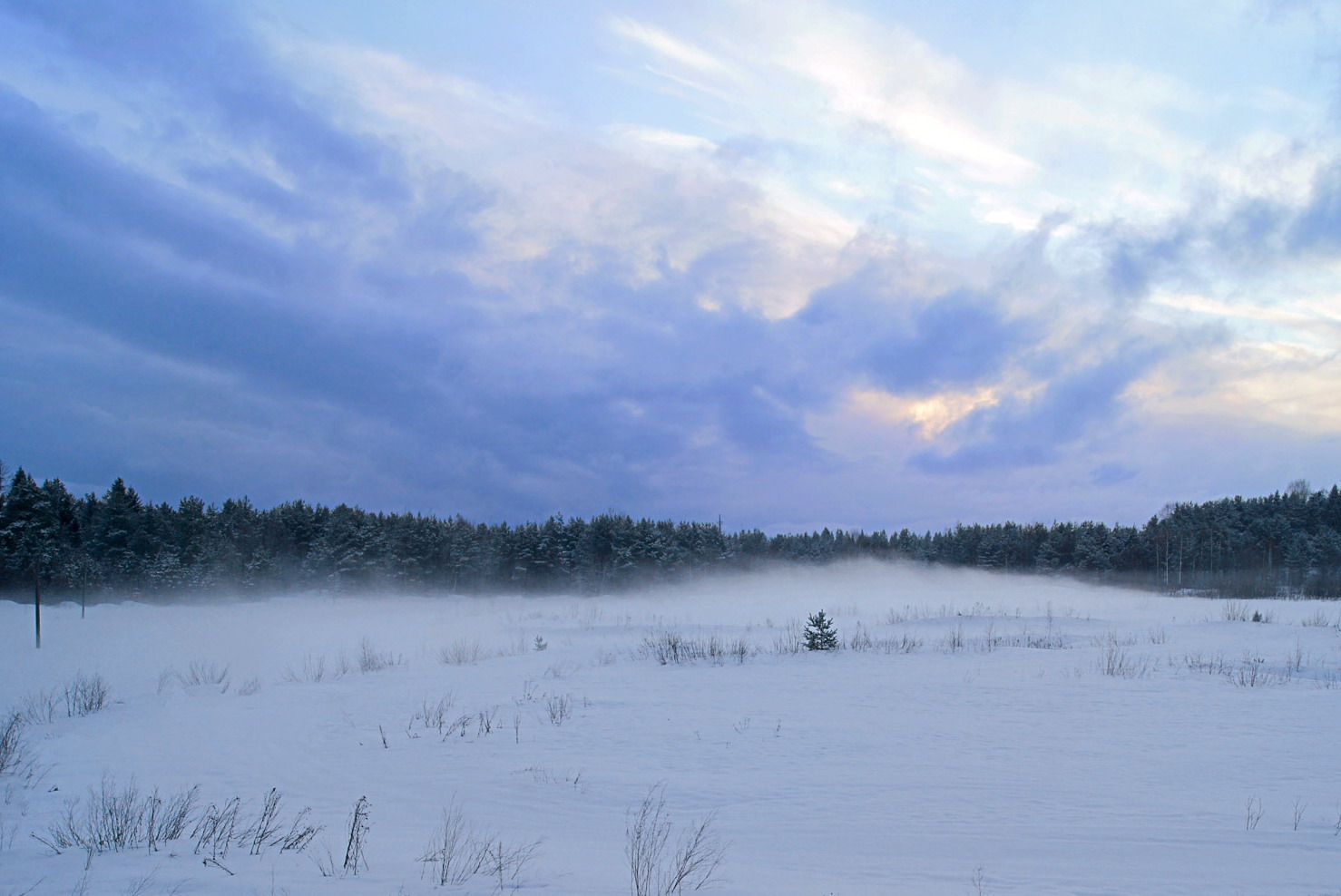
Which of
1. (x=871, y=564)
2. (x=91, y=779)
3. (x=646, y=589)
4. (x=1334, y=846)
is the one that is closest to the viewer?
(x=1334, y=846)

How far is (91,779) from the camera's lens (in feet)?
27.7

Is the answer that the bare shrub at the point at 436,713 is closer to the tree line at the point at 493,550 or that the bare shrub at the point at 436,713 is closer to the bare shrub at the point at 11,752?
the bare shrub at the point at 11,752

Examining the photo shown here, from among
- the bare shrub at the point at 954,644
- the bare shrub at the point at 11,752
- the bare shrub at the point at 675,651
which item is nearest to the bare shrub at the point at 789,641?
the bare shrub at the point at 675,651

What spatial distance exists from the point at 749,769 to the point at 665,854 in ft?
10.7

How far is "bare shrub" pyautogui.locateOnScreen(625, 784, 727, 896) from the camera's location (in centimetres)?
463

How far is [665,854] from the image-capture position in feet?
18.4

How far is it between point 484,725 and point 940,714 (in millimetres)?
7300

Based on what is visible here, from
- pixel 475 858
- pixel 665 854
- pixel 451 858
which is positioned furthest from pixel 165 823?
pixel 665 854

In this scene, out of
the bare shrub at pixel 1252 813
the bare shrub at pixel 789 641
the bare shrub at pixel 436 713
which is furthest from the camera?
the bare shrub at pixel 789 641

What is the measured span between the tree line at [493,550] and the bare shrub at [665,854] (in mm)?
43296

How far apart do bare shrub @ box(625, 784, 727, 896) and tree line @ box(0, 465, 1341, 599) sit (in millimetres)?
43296

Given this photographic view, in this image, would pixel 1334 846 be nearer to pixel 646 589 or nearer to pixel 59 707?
pixel 59 707

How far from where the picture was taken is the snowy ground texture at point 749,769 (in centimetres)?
511

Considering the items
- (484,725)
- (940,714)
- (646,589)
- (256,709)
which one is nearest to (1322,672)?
(940,714)
